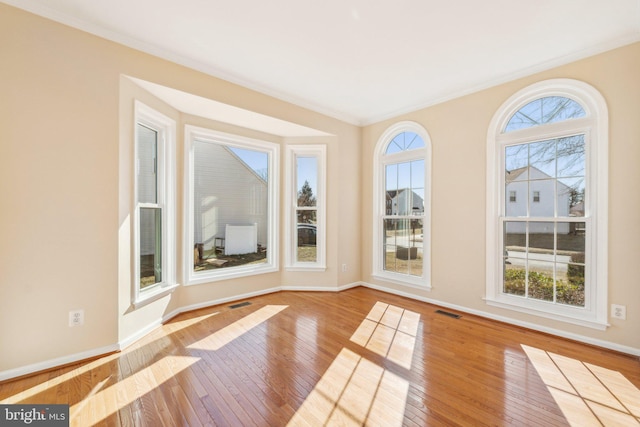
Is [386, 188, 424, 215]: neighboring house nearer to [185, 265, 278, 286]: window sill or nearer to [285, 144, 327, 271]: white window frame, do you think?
[285, 144, 327, 271]: white window frame

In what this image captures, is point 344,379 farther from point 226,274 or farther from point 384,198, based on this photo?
point 384,198

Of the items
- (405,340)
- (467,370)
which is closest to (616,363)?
(467,370)

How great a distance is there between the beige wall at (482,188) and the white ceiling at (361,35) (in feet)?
0.73

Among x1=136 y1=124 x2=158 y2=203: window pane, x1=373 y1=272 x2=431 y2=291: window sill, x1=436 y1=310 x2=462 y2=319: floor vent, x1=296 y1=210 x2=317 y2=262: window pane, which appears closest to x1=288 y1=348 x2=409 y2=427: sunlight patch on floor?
x1=436 y1=310 x2=462 y2=319: floor vent

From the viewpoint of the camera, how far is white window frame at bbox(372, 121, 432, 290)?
3920 mm

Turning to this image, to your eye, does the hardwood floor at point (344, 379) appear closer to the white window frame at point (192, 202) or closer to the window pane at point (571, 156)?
the white window frame at point (192, 202)

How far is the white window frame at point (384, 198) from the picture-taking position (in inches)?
154

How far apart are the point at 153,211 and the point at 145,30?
1.75 metres

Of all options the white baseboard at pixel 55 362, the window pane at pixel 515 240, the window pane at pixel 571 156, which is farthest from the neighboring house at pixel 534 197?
the white baseboard at pixel 55 362

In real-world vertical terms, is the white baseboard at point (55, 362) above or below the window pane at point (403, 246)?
below

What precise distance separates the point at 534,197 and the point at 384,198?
1.99 metres

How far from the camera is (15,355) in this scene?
206 centimetres

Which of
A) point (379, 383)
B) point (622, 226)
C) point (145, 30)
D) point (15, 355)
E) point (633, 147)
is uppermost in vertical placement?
point (145, 30)

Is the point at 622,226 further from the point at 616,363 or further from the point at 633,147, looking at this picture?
the point at 616,363
